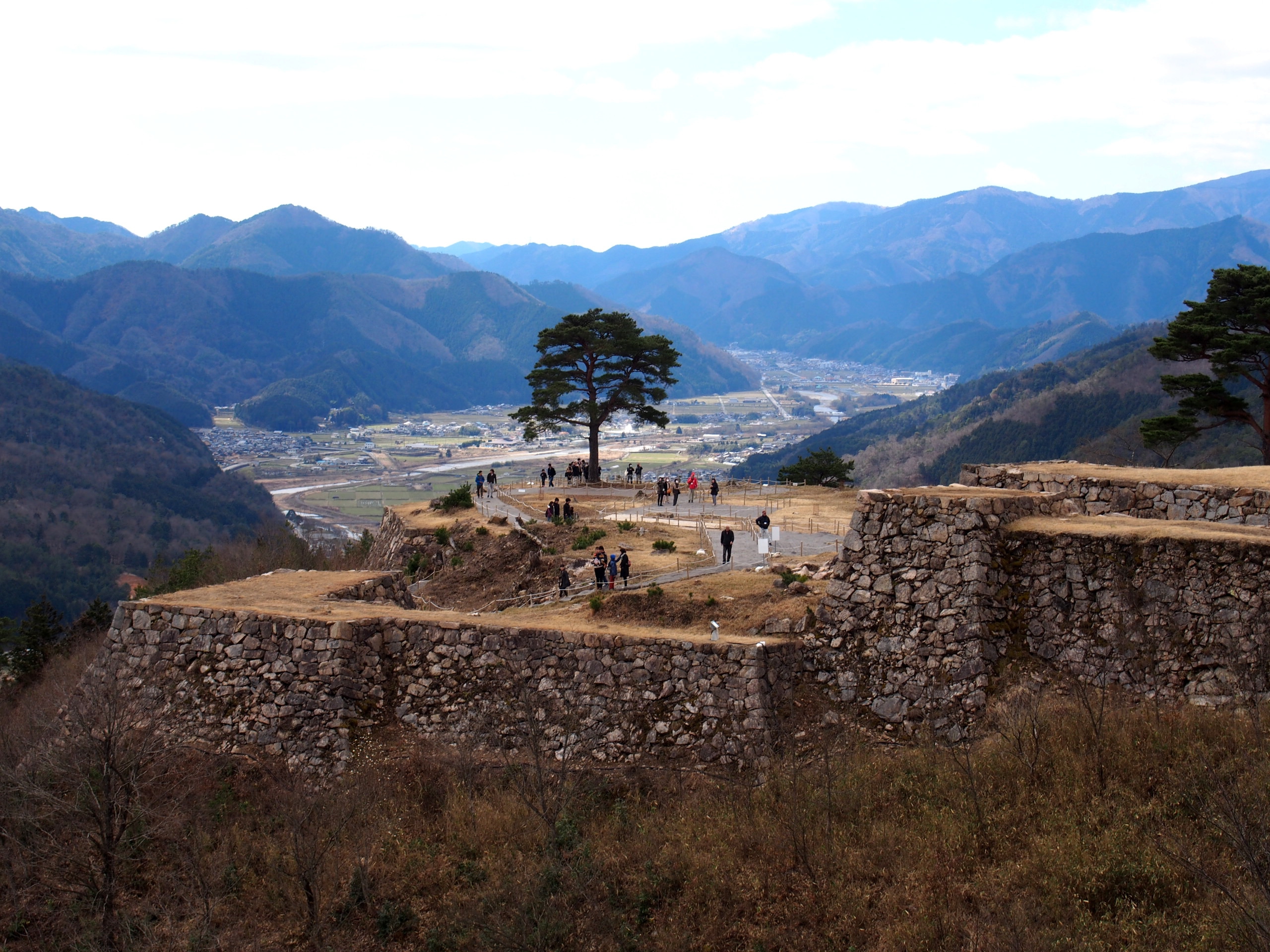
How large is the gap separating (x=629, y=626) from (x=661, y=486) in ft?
59.6

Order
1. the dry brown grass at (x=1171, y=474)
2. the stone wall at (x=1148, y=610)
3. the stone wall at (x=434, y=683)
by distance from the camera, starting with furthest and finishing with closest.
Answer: the dry brown grass at (x=1171, y=474)
the stone wall at (x=434, y=683)
the stone wall at (x=1148, y=610)

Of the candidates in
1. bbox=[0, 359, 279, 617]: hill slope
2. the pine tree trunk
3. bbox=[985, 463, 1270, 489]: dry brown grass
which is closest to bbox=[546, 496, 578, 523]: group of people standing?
the pine tree trunk

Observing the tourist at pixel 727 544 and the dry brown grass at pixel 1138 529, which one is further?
the tourist at pixel 727 544

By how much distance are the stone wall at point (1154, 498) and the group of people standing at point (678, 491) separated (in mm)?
14732

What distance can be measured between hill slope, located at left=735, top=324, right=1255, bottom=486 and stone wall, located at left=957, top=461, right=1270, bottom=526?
5358 centimetres

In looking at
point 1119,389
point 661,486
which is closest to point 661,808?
point 661,486

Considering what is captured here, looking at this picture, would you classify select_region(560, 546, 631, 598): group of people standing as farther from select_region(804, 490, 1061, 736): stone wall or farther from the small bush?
the small bush

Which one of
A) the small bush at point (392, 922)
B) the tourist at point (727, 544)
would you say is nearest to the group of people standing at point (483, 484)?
the tourist at point (727, 544)

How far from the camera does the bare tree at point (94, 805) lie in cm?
1316

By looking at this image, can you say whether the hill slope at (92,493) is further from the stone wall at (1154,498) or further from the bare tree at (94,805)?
the stone wall at (1154,498)

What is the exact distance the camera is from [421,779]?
585 inches

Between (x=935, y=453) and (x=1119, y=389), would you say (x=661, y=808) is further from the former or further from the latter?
(x=1119, y=389)

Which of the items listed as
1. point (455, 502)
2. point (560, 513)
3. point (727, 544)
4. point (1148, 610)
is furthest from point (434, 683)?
point (455, 502)

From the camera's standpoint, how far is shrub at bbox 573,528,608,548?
25.3 meters
